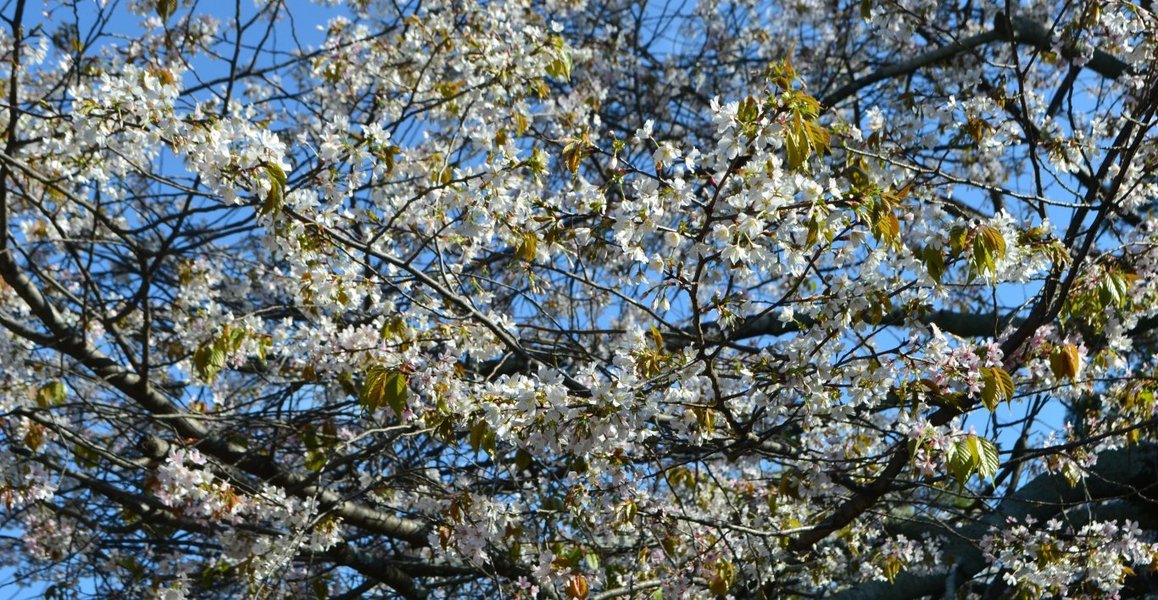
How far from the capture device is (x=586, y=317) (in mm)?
5301

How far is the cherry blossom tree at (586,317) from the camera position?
2678 mm

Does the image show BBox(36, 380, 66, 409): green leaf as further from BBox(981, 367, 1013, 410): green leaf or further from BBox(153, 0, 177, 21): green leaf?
BBox(981, 367, 1013, 410): green leaf

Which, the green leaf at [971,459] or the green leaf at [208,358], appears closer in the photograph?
the green leaf at [971,459]

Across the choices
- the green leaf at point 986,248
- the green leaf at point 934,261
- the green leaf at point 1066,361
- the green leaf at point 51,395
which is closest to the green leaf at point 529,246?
the green leaf at point 934,261

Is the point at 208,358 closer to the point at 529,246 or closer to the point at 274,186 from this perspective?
the point at 274,186

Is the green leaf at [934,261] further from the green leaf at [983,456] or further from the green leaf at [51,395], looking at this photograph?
the green leaf at [51,395]

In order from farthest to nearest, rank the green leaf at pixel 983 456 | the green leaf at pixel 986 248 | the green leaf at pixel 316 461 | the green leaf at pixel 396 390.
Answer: the green leaf at pixel 316 461, the green leaf at pixel 396 390, the green leaf at pixel 983 456, the green leaf at pixel 986 248

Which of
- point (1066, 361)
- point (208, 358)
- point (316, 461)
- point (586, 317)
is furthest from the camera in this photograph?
point (586, 317)

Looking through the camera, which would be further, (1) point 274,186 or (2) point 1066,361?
(2) point 1066,361

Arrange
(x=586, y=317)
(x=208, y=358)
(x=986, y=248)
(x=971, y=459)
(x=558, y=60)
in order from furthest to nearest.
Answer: (x=586, y=317) → (x=558, y=60) → (x=208, y=358) → (x=971, y=459) → (x=986, y=248)

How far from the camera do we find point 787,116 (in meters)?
2.21

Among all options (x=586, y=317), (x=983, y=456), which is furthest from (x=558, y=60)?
(x=983, y=456)

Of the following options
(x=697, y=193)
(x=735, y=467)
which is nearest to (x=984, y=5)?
(x=697, y=193)

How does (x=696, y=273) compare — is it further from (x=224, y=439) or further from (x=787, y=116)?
(x=224, y=439)
